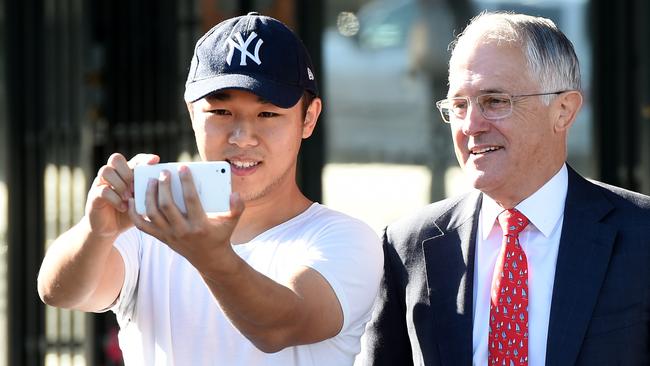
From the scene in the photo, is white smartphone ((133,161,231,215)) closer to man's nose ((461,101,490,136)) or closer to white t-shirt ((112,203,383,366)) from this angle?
white t-shirt ((112,203,383,366))

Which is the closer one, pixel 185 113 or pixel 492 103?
pixel 492 103

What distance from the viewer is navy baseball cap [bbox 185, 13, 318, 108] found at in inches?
112

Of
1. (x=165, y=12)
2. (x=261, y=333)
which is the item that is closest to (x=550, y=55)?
(x=261, y=333)

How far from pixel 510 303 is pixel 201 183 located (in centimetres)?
91

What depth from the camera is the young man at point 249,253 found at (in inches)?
108

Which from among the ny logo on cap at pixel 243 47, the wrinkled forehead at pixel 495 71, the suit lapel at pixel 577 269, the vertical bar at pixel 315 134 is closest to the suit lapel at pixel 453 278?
the suit lapel at pixel 577 269

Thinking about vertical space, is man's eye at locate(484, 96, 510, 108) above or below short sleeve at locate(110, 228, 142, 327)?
above

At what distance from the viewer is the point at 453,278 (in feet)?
10.5

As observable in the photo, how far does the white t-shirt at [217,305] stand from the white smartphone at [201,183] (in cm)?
36

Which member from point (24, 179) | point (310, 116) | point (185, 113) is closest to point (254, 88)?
point (310, 116)

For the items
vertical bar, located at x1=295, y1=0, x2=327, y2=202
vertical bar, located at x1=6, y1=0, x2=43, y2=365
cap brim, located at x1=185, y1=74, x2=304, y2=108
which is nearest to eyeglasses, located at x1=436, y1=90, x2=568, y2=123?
cap brim, located at x1=185, y1=74, x2=304, y2=108

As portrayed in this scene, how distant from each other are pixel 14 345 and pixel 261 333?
17.8 ft

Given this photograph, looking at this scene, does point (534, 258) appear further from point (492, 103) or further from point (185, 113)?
point (185, 113)

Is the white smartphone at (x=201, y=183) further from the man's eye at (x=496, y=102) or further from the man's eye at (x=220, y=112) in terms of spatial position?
the man's eye at (x=496, y=102)
